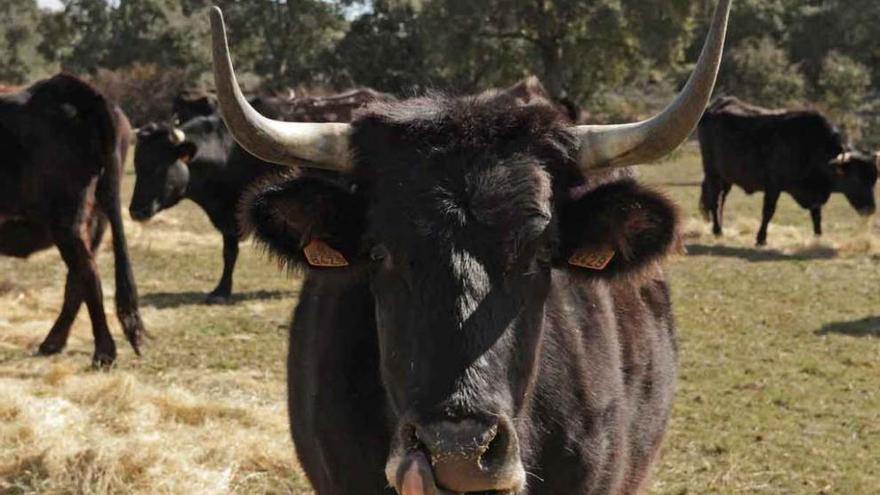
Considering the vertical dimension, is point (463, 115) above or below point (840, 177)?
above

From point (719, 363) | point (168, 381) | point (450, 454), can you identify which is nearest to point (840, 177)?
point (719, 363)

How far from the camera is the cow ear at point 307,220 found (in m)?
3.48

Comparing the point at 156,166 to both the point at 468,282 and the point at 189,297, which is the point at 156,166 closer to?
the point at 189,297

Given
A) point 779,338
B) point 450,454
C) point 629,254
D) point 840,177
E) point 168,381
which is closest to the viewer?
point 450,454

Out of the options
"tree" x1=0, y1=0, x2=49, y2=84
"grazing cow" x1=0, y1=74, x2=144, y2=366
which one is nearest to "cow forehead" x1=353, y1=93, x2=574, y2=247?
"grazing cow" x1=0, y1=74, x2=144, y2=366

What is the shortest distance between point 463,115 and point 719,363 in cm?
690

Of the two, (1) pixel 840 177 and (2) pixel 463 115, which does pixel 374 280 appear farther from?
(1) pixel 840 177

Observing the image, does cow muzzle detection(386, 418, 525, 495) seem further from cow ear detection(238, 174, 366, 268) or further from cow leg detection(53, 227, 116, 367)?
cow leg detection(53, 227, 116, 367)

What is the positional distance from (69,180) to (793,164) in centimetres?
1321

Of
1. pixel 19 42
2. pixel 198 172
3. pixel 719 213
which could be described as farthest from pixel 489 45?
pixel 19 42

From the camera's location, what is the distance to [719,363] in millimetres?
9703

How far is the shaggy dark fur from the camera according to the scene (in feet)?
9.89

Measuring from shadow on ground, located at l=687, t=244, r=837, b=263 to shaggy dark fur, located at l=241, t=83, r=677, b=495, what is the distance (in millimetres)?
12378

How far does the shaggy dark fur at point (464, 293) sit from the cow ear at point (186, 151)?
854 centimetres
